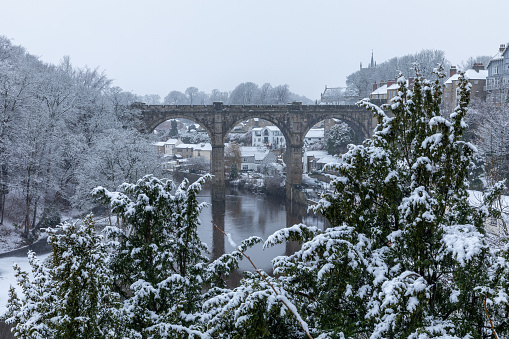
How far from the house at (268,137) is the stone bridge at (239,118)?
20523 millimetres

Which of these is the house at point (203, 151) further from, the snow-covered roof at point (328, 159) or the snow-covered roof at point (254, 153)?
the snow-covered roof at point (328, 159)

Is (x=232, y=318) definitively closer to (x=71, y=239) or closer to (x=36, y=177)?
Result: (x=71, y=239)

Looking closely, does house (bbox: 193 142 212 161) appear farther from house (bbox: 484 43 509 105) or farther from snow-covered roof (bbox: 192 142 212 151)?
house (bbox: 484 43 509 105)

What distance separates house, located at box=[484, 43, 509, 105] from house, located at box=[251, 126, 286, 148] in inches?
1271

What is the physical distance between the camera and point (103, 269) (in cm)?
505

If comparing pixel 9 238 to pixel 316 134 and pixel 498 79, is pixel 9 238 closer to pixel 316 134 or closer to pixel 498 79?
pixel 498 79

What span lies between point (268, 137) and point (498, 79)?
35.4 metres

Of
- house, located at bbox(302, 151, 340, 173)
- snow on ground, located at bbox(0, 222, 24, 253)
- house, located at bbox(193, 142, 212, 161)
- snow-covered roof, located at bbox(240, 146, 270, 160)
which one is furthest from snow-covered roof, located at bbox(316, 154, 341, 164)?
snow on ground, located at bbox(0, 222, 24, 253)

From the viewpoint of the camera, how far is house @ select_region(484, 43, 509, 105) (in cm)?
3316

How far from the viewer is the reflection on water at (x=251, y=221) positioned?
2529 cm

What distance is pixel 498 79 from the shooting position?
35.3 m

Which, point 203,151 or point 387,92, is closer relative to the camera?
point 387,92

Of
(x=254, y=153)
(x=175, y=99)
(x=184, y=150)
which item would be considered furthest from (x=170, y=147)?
(x=175, y=99)

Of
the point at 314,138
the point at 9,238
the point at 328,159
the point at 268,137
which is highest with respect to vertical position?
the point at 268,137
